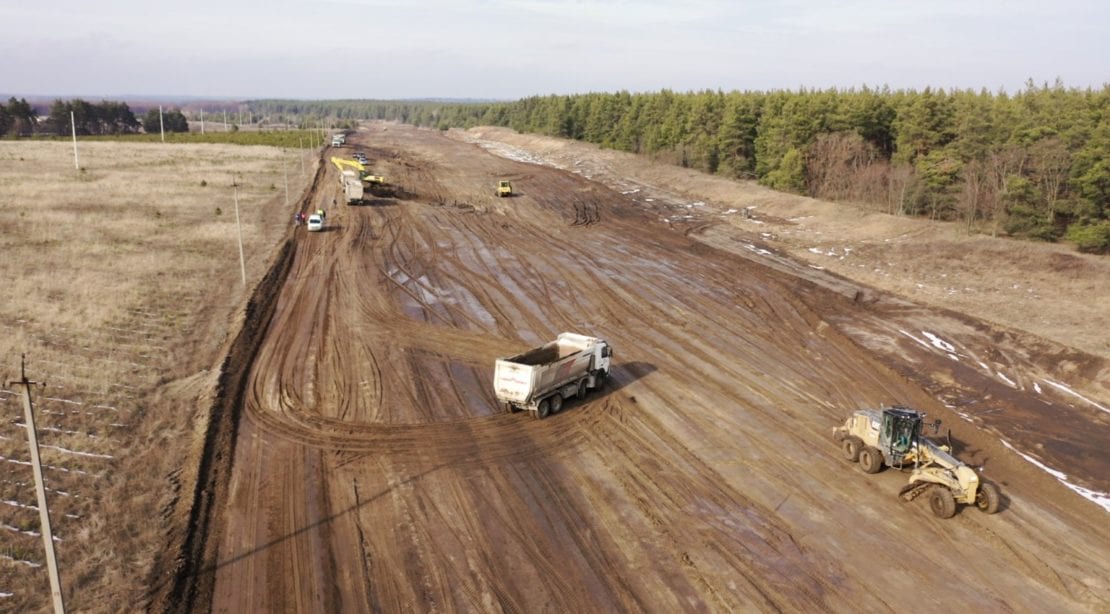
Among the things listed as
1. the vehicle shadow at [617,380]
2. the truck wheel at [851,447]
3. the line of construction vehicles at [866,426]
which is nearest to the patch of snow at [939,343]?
the line of construction vehicles at [866,426]

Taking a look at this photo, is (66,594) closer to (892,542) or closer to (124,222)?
(892,542)

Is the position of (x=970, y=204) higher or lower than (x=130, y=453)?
higher

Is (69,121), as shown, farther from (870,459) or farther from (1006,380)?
(870,459)

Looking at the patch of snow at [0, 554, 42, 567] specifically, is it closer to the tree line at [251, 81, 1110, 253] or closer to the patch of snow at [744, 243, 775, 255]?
the patch of snow at [744, 243, 775, 255]

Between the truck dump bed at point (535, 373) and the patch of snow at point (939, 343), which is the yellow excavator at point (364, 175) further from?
the patch of snow at point (939, 343)

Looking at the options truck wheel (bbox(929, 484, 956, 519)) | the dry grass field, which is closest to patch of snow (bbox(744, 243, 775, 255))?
the dry grass field

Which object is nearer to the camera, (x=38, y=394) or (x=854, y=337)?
(x=38, y=394)

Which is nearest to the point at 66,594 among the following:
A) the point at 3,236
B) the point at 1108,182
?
the point at 3,236
